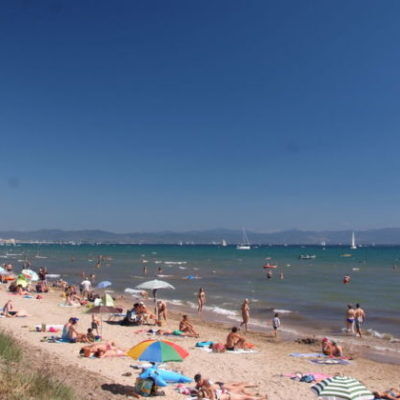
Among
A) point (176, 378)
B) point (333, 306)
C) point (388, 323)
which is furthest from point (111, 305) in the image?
point (333, 306)

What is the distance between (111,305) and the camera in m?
17.5

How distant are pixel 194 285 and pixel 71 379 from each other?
3060cm

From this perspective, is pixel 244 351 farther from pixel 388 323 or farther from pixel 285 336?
pixel 388 323

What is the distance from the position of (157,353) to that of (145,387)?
762mm

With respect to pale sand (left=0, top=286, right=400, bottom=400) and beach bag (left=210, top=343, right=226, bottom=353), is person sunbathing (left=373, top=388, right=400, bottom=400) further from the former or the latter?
beach bag (left=210, top=343, right=226, bottom=353)

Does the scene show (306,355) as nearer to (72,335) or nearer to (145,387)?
(145,387)

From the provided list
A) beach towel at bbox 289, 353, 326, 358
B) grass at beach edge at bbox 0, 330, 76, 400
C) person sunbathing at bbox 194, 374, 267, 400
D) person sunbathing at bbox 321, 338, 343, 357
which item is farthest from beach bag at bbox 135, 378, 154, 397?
person sunbathing at bbox 321, 338, 343, 357

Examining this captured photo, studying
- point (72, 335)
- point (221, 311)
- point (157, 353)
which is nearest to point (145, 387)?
point (157, 353)

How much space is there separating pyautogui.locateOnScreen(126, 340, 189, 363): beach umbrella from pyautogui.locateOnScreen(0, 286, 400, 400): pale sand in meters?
0.85

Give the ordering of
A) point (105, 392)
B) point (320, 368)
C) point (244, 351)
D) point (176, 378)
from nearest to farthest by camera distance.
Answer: point (105, 392) → point (176, 378) → point (320, 368) → point (244, 351)

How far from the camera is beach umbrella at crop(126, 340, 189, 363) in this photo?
33.6 ft

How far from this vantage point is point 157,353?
10.3 meters

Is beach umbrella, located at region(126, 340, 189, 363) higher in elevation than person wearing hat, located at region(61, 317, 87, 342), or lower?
higher

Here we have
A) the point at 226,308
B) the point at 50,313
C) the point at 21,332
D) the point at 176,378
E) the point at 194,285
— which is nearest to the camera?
the point at 176,378
